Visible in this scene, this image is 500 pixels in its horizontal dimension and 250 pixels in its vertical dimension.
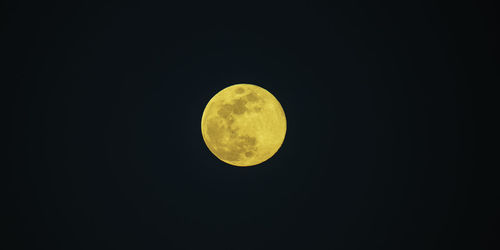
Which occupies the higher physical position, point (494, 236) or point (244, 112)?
point (244, 112)

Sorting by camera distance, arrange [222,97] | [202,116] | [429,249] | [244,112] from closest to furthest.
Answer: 1. [244,112]
2. [222,97]
3. [202,116]
4. [429,249]

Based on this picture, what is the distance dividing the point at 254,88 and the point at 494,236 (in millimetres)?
5210

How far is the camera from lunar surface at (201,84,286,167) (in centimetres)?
310

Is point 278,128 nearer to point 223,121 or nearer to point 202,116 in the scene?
point 223,121

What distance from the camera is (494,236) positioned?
3830 mm

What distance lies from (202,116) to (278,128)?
1.34 metres

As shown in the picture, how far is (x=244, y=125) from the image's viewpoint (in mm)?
3076

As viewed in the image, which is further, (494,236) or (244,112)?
(494,236)

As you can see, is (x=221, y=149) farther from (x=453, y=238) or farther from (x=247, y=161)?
(x=453, y=238)

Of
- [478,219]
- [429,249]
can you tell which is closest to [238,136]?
[429,249]

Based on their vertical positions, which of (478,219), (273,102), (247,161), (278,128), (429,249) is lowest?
(429,249)

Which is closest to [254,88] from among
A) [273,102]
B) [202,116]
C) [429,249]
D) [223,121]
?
[273,102]

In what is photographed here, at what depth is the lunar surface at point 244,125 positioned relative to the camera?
122 inches

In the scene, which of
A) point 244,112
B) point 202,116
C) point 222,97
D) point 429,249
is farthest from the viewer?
point 429,249
